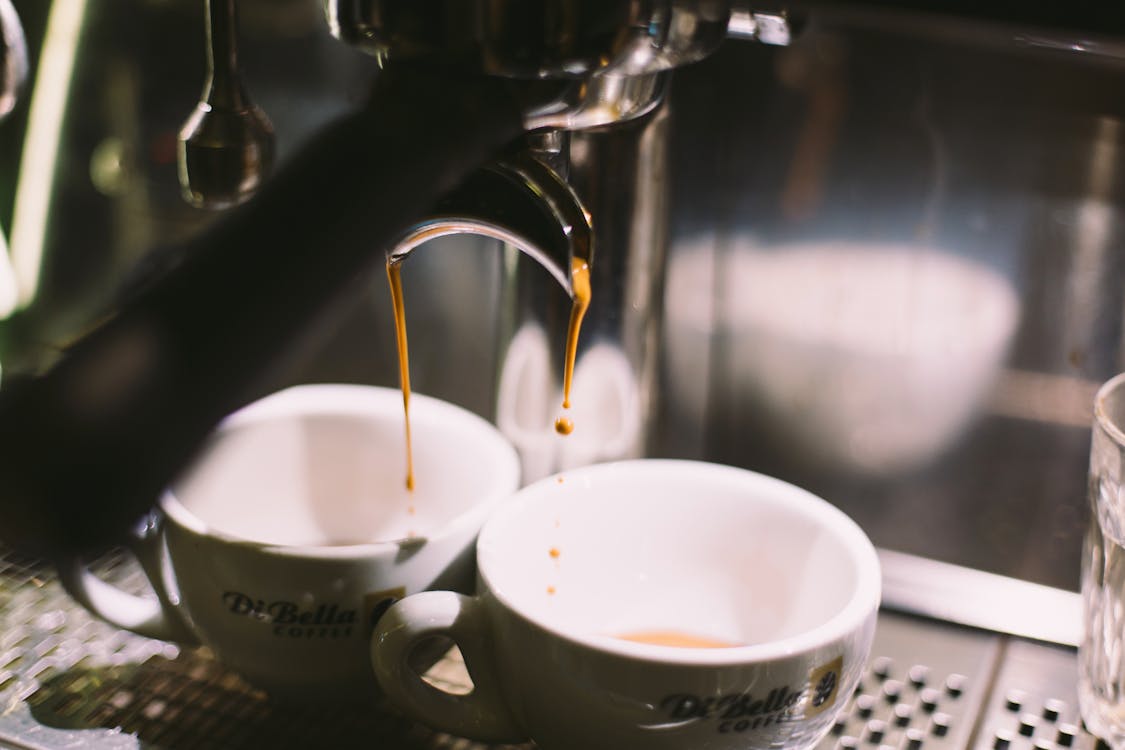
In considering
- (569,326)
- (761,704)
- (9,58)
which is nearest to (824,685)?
(761,704)

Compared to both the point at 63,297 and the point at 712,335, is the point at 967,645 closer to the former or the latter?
the point at 712,335

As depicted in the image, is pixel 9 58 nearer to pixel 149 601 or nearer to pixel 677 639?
pixel 149 601

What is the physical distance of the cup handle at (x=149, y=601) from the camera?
0.40 metres

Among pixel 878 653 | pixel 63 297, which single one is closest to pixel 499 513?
pixel 878 653

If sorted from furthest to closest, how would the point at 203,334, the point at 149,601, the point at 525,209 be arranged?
the point at 149,601, the point at 525,209, the point at 203,334

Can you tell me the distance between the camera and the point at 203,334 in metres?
0.21

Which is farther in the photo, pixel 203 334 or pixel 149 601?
pixel 149 601

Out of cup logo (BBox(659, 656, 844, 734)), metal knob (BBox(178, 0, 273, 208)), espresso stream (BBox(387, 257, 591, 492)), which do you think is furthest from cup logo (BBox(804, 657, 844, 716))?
metal knob (BBox(178, 0, 273, 208))

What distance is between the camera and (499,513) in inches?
16.1

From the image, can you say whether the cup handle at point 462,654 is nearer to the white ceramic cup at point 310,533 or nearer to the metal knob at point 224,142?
the white ceramic cup at point 310,533

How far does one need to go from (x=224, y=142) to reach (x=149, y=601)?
145mm

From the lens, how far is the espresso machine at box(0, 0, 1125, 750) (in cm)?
32

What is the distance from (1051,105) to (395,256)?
0.77 feet

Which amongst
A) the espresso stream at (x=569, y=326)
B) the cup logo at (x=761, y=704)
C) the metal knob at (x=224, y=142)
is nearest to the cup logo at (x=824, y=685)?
the cup logo at (x=761, y=704)
